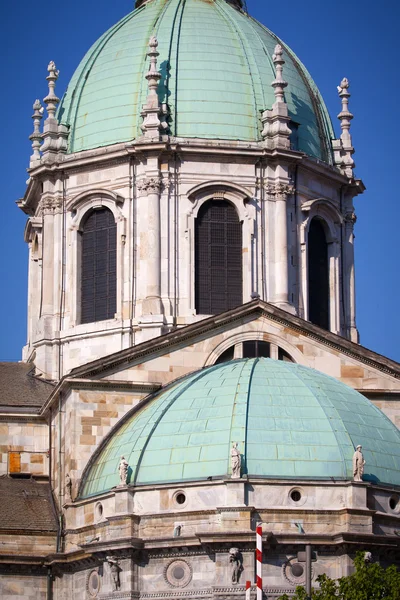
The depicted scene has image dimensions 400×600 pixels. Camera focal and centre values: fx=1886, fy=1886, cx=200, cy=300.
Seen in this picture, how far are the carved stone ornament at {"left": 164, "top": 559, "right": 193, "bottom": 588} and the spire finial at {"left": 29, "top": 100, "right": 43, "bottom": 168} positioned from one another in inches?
966

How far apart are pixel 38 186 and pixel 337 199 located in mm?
12533

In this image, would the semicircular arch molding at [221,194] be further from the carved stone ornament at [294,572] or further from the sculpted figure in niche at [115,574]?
the carved stone ornament at [294,572]

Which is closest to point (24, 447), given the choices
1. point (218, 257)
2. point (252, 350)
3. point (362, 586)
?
point (252, 350)

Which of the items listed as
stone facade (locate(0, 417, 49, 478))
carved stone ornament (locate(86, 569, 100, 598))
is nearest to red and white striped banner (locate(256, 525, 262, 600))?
carved stone ornament (locate(86, 569, 100, 598))

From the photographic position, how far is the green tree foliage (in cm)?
5525

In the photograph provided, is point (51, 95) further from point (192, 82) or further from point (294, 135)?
point (294, 135)

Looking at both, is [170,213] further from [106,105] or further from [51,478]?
[51,478]

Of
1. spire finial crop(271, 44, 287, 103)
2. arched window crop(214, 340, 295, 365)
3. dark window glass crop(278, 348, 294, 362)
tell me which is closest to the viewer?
arched window crop(214, 340, 295, 365)

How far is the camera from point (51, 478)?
6925cm

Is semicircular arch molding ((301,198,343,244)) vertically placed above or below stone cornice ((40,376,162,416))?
above

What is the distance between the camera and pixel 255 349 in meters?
69.6

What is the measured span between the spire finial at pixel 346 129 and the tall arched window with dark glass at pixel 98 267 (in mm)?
11012

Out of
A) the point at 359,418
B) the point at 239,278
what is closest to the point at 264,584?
the point at 359,418

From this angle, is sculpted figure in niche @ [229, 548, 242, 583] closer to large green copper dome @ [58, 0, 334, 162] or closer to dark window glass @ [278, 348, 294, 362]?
dark window glass @ [278, 348, 294, 362]
